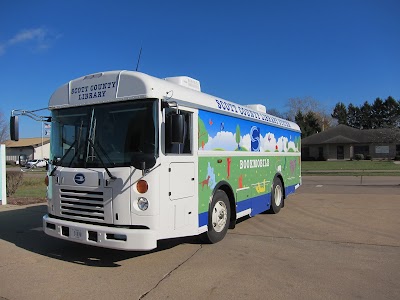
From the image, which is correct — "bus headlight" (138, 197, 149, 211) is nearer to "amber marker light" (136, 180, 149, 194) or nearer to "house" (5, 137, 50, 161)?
"amber marker light" (136, 180, 149, 194)

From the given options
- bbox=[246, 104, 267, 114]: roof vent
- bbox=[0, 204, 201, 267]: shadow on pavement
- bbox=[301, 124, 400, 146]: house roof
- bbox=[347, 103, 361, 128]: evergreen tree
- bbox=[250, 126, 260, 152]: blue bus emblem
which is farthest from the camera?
bbox=[347, 103, 361, 128]: evergreen tree

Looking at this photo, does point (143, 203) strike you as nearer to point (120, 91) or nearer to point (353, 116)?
point (120, 91)

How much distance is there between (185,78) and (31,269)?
4.04 metres

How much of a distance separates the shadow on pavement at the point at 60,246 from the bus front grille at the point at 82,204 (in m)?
0.79

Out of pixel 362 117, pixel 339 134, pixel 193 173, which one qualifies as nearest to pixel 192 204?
pixel 193 173

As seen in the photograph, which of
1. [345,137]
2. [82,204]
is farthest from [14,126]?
[345,137]

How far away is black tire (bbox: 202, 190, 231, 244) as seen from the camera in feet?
22.3

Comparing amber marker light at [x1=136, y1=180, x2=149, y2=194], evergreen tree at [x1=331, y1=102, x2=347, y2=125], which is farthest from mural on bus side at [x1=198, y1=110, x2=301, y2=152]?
evergreen tree at [x1=331, y1=102, x2=347, y2=125]

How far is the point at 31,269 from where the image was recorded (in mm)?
5695

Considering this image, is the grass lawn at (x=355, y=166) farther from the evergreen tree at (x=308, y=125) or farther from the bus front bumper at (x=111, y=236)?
the bus front bumper at (x=111, y=236)

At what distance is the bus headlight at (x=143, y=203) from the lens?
17.6 ft

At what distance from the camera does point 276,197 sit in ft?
34.2

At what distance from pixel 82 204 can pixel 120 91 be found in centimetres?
183

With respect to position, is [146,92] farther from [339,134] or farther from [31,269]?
[339,134]
